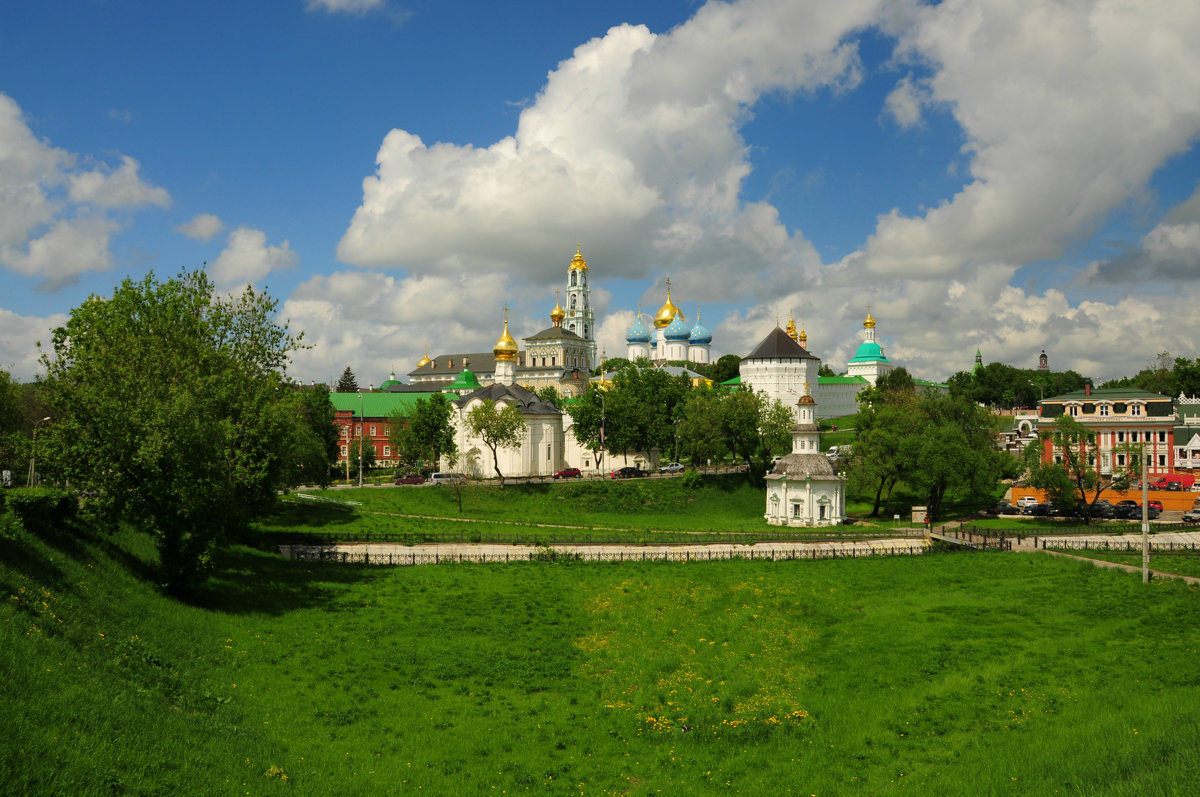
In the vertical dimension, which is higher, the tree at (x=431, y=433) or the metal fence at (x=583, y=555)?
the tree at (x=431, y=433)

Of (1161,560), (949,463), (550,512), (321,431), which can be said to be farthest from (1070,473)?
(321,431)

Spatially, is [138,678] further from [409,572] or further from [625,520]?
[625,520]

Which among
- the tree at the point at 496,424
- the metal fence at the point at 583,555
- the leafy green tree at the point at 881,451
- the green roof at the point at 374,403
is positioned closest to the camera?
the metal fence at the point at 583,555

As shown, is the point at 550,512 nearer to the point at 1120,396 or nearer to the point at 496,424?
the point at 496,424

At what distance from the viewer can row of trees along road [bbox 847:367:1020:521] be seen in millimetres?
55656

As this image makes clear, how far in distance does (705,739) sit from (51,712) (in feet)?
42.0

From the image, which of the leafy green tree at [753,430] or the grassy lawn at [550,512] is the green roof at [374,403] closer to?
the grassy lawn at [550,512]

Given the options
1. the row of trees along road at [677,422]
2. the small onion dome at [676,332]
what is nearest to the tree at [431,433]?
the row of trees along road at [677,422]

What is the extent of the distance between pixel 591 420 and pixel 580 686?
51.6m

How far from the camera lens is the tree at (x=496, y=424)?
65.7 m

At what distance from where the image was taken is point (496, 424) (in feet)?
215

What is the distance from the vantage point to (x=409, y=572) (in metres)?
36.1

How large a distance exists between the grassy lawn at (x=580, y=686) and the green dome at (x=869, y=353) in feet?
407

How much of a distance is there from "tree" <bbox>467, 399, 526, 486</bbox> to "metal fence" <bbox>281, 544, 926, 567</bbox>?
2462 centimetres
